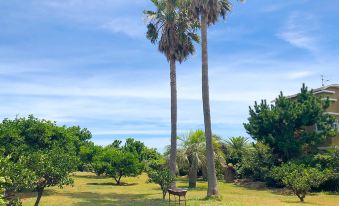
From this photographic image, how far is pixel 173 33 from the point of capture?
33.6 metres

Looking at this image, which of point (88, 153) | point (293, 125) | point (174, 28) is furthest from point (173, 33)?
point (88, 153)

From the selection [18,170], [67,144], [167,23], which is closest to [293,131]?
[167,23]

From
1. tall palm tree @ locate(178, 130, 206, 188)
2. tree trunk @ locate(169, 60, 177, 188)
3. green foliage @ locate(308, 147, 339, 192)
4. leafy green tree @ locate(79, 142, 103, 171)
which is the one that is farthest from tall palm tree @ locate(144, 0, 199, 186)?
leafy green tree @ locate(79, 142, 103, 171)

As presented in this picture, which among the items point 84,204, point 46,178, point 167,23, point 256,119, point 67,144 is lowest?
point 84,204

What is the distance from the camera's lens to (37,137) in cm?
3450

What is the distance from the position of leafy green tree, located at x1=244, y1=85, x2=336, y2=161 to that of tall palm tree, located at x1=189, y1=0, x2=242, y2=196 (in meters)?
13.8

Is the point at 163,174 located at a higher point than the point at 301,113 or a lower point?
lower

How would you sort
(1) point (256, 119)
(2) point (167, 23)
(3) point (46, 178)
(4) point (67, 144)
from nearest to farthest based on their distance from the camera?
1. (3) point (46, 178)
2. (2) point (167, 23)
3. (4) point (67, 144)
4. (1) point (256, 119)

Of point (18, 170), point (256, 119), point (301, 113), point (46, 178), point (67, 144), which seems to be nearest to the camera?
point (18, 170)

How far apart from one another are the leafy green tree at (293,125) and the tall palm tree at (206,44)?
13778 mm

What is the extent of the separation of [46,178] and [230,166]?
30.5 metres

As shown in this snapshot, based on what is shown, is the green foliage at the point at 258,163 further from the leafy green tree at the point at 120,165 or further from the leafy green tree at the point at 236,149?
the leafy green tree at the point at 120,165

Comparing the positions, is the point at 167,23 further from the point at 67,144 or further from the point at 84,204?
the point at 84,204

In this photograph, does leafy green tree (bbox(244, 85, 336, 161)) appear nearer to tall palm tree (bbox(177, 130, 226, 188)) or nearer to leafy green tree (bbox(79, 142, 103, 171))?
tall palm tree (bbox(177, 130, 226, 188))
